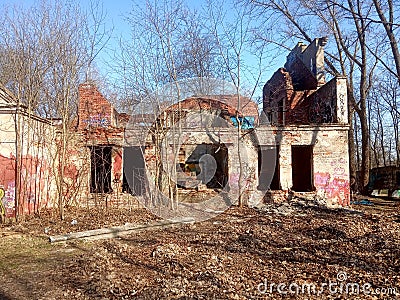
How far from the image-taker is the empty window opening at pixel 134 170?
15164 millimetres

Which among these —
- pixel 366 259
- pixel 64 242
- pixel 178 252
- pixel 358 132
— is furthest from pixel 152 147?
pixel 358 132

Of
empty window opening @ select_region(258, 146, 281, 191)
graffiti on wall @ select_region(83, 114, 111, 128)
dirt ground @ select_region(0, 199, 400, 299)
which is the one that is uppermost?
graffiti on wall @ select_region(83, 114, 111, 128)

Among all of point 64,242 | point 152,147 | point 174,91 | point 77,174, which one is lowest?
point 64,242

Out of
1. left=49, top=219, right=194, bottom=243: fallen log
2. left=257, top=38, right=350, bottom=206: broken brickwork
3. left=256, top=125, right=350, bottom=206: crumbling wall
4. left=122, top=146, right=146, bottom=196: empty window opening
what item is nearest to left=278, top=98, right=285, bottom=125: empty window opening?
left=257, top=38, right=350, bottom=206: broken brickwork

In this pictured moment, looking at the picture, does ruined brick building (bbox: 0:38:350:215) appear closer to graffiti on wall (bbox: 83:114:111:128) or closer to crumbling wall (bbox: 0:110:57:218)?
crumbling wall (bbox: 0:110:57:218)

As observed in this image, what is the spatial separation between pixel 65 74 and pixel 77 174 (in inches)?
159

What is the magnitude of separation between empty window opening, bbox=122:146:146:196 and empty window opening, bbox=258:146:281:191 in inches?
182

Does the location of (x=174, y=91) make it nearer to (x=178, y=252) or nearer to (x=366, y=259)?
(x=178, y=252)

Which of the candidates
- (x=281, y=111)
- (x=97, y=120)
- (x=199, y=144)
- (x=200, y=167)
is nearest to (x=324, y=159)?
(x=199, y=144)

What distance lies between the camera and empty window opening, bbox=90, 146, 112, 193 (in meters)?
14.9

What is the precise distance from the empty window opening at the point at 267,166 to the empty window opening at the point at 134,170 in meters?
4.63

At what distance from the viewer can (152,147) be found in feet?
49.2

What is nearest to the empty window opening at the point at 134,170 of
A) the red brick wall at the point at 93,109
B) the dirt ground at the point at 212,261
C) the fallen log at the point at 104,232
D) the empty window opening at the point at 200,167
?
the red brick wall at the point at 93,109

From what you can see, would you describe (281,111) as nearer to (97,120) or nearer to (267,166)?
(267,166)
